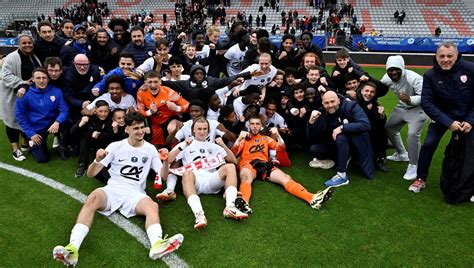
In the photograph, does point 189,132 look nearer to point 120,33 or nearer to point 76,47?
point 120,33

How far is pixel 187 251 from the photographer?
3490mm

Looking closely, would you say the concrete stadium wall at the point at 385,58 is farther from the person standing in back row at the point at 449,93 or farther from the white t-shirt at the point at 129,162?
the white t-shirt at the point at 129,162

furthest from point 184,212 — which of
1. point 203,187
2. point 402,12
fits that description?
point 402,12

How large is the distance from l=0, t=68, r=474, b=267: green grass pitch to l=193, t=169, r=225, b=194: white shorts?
0.12 meters

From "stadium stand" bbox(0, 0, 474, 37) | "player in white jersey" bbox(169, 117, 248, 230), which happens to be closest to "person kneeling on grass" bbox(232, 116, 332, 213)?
"player in white jersey" bbox(169, 117, 248, 230)

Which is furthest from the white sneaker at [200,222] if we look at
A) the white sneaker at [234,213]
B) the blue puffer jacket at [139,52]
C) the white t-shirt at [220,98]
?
the blue puffer jacket at [139,52]

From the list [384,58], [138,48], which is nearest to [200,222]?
[138,48]

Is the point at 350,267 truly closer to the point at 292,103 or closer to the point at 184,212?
the point at 184,212

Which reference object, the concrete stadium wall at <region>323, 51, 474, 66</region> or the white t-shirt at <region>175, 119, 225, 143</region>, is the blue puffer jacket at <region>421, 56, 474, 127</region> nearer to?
the white t-shirt at <region>175, 119, 225, 143</region>

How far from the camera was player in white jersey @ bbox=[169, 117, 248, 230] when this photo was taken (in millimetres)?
4387

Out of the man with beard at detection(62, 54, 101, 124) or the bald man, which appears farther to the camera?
the man with beard at detection(62, 54, 101, 124)

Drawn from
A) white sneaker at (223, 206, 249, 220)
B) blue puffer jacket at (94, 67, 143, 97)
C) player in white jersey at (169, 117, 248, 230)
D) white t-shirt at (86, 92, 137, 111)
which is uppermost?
blue puffer jacket at (94, 67, 143, 97)

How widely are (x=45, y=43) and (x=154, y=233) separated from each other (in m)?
4.80

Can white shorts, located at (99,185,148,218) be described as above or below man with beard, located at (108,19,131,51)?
below
